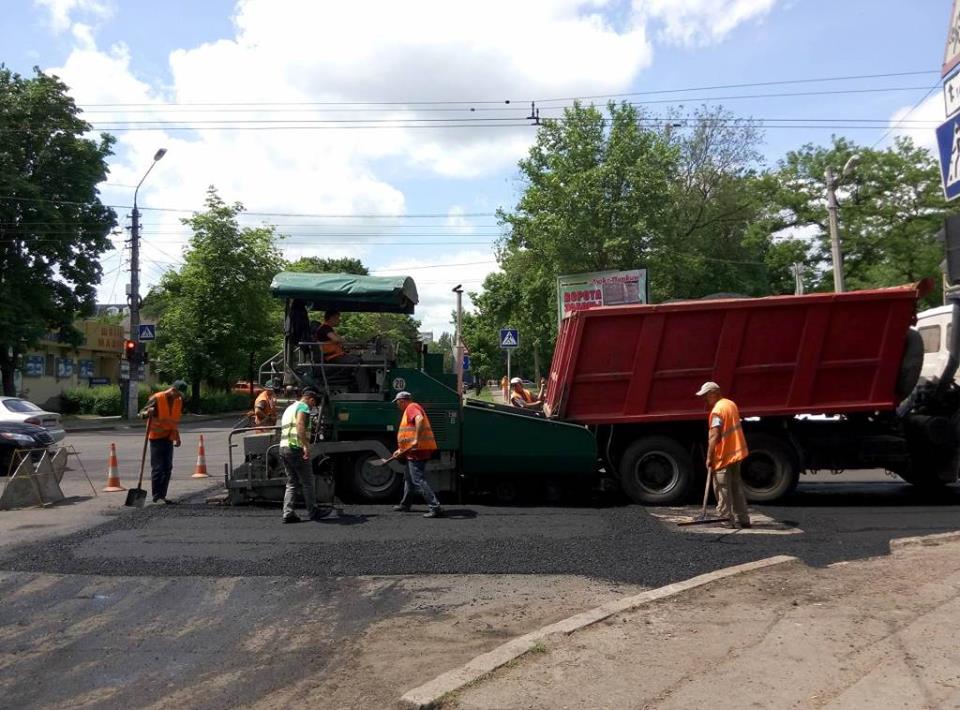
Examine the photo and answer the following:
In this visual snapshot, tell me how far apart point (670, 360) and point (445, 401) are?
275cm

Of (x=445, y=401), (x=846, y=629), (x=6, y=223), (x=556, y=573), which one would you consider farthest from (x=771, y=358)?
(x=6, y=223)

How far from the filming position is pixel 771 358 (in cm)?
1003

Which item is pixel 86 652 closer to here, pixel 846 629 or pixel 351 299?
pixel 846 629

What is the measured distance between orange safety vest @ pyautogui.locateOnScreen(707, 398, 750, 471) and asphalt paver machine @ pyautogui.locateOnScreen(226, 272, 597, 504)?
1.70 m

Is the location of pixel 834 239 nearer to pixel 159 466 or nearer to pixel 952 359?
pixel 952 359

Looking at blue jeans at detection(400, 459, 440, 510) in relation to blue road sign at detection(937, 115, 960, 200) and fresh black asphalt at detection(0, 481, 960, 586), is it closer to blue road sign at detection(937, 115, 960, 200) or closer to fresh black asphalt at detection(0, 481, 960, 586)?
fresh black asphalt at detection(0, 481, 960, 586)

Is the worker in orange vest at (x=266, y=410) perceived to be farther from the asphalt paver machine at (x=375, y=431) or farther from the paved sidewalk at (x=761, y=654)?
the paved sidewalk at (x=761, y=654)

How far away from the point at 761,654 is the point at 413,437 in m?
5.26

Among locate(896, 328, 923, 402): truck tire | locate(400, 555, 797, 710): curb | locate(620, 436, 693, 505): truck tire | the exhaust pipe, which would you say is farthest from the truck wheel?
the exhaust pipe

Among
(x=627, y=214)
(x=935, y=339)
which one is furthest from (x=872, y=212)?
(x=935, y=339)

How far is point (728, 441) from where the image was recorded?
864cm

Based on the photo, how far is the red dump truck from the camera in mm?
9922

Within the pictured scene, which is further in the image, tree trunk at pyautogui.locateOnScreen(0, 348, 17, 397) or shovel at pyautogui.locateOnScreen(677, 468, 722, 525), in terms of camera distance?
tree trunk at pyautogui.locateOnScreen(0, 348, 17, 397)

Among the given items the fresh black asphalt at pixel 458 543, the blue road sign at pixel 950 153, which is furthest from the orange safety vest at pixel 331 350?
the blue road sign at pixel 950 153
